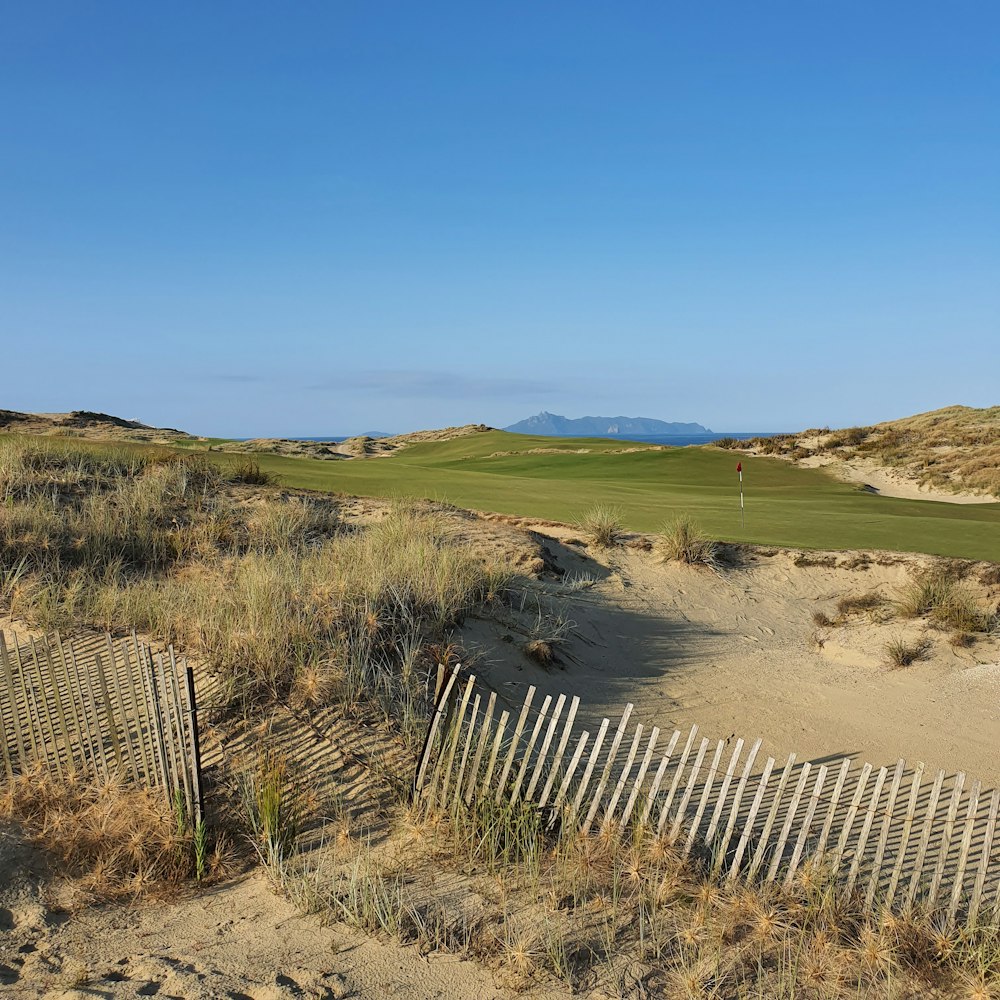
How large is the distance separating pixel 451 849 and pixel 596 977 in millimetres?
1423

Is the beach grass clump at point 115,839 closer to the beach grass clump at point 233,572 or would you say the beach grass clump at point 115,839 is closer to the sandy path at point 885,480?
the beach grass clump at point 233,572

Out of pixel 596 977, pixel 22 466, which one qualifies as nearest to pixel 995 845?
pixel 596 977

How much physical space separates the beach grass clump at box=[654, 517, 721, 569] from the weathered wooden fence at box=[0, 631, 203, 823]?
8.05 metres

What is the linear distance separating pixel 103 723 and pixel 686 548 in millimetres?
8887

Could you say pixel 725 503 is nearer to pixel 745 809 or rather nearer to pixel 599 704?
pixel 599 704

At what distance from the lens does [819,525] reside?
16312 mm

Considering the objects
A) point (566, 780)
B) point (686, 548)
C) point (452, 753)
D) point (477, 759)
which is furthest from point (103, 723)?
point (686, 548)

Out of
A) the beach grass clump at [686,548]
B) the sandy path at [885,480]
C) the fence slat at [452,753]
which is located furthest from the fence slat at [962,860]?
the sandy path at [885,480]

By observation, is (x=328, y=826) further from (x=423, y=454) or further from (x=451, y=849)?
(x=423, y=454)

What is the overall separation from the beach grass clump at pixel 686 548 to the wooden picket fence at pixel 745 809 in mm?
6152

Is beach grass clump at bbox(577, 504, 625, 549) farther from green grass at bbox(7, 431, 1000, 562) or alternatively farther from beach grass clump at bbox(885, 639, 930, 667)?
beach grass clump at bbox(885, 639, 930, 667)

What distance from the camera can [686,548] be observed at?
44.1 ft

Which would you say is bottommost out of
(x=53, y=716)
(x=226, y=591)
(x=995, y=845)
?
(x=995, y=845)

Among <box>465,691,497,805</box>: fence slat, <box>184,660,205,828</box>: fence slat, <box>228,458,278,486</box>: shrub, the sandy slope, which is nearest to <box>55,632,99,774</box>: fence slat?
the sandy slope
